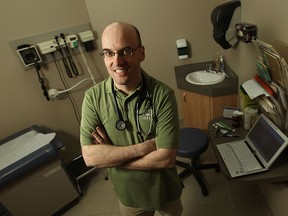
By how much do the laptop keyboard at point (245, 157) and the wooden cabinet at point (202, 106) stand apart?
74 centimetres

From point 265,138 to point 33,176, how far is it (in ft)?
5.95

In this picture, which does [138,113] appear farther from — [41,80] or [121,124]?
[41,80]

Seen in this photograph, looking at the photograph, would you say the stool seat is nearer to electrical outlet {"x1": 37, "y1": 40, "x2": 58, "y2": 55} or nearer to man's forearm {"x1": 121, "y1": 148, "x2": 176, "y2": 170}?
man's forearm {"x1": 121, "y1": 148, "x2": 176, "y2": 170}

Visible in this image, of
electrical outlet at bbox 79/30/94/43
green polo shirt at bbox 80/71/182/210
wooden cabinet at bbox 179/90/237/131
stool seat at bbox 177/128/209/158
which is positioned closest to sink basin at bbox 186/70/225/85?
wooden cabinet at bbox 179/90/237/131

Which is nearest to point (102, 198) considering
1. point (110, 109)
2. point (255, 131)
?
point (110, 109)

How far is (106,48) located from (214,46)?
70.2 inches

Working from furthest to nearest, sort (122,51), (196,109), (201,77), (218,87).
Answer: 1. (201,77)
2. (196,109)
3. (218,87)
4. (122,51)

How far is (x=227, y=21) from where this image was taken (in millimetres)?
1865

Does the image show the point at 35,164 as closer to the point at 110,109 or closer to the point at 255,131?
the point at 110,109

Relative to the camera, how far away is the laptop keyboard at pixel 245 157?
126 centimetres

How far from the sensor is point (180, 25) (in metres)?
2.34

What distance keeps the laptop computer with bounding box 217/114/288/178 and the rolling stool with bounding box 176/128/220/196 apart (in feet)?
1.34

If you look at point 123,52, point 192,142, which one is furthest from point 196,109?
point 123,52

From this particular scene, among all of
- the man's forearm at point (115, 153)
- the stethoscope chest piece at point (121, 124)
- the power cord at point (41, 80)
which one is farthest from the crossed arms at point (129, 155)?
the power cord at point (41, 80)
